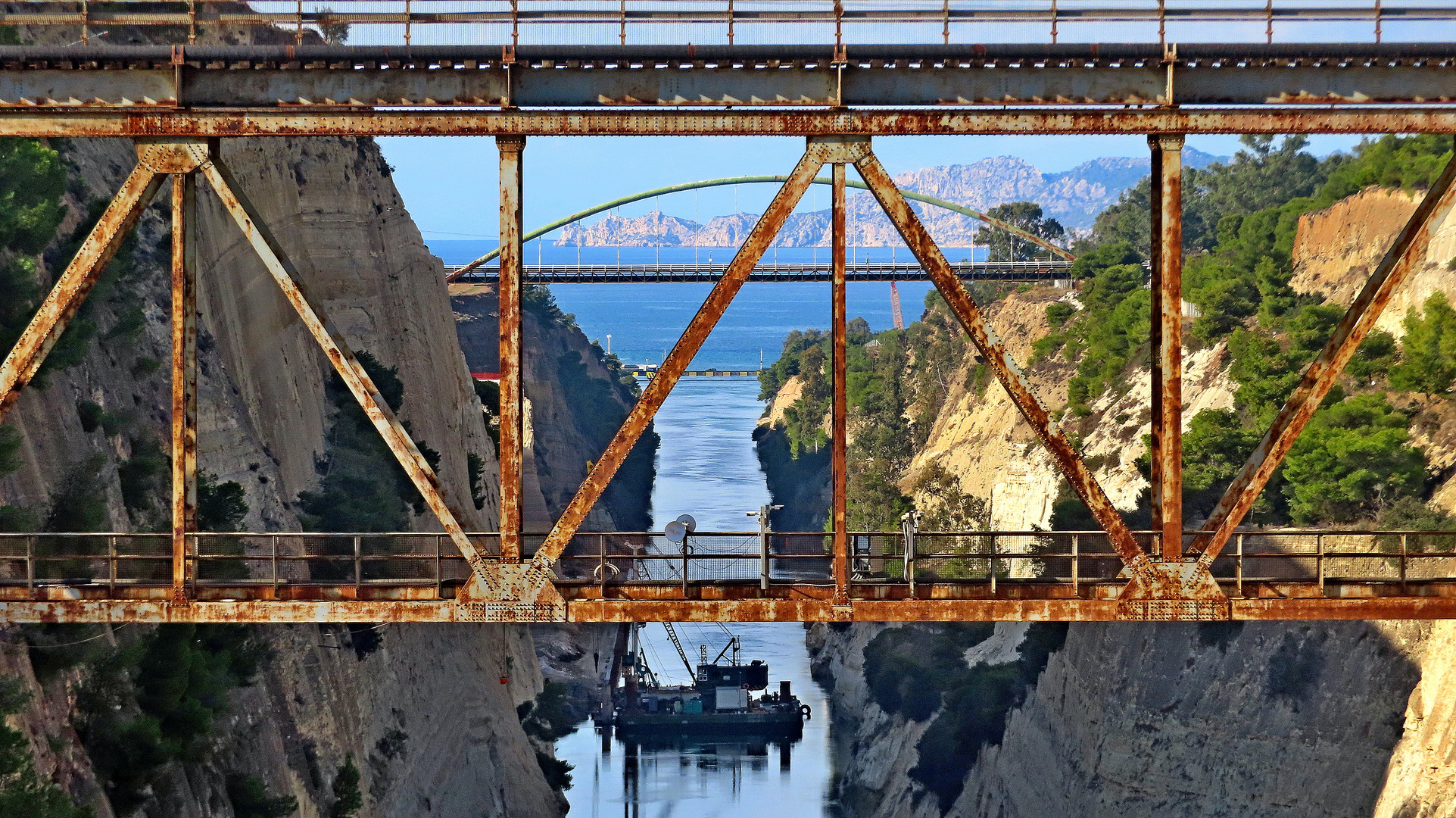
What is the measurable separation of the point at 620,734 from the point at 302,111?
295 feet

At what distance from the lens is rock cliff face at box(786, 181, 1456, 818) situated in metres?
44.6

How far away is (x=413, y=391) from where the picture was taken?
2712 inches

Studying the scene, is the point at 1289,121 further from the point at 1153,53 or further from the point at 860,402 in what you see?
the point at 860,402

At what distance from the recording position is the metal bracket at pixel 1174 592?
66.3ft

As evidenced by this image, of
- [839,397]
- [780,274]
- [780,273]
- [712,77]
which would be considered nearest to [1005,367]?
[839,397]

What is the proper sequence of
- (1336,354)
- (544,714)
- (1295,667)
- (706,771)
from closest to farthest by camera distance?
(1336,354), (1295,667), (544,714), (706,771)

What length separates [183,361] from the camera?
2077 cm

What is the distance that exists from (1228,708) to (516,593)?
37841 mm

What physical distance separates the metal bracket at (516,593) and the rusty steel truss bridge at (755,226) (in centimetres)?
3

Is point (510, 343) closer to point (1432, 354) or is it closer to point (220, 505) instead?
point (220, 505)

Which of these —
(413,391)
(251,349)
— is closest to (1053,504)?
(413,391)

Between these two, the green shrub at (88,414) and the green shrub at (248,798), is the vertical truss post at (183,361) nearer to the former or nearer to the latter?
the green shrub at (88,414)

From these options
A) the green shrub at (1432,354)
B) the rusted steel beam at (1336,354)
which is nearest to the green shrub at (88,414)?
the rusted steel beam at (1336,354)

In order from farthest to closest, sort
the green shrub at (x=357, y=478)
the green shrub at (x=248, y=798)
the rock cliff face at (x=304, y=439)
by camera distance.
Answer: the green shrub at (x=357, y=478) < the green shrub at (x=248, y=798) < the rock cliff face at (x=304, y=439)
